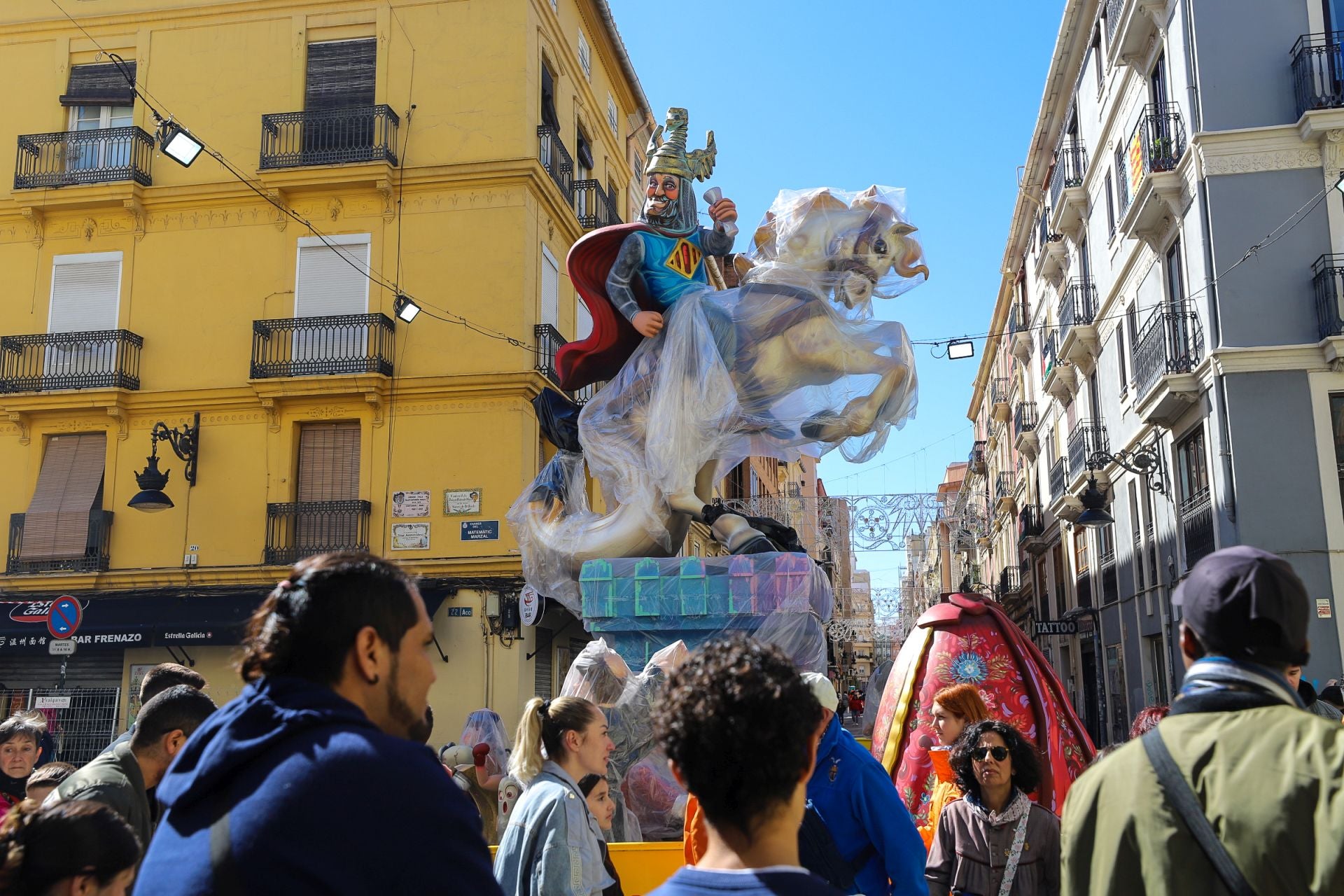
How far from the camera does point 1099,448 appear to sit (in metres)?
26.3

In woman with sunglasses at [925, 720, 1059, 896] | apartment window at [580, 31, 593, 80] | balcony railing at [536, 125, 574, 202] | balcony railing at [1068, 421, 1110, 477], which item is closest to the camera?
woman with sunglasses at [925, 720, 1059, 896]

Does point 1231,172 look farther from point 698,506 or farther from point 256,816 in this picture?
point 256,816

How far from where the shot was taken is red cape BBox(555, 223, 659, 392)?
8.77 m

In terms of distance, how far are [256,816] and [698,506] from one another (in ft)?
21.4

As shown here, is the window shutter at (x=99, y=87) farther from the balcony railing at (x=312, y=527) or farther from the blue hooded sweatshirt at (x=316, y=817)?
the blue hooded sweatshirt at (x=316, y=817)

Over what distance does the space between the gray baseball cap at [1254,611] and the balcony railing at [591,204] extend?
852 inches

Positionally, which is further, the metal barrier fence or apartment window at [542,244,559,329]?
apartment window at [542,244,559,329]

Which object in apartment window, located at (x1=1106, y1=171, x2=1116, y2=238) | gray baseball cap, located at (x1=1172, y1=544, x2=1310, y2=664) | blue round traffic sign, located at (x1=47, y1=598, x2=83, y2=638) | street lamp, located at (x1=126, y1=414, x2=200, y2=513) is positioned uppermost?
apartment window, located at (x1=1106, y1=171, x2=1116, y2=238)

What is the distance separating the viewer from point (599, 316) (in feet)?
29.4

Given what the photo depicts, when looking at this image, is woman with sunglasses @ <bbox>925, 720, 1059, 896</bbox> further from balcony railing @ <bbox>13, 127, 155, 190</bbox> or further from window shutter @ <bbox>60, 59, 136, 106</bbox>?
window shutter @ <bbox>60, 59, 136, 106</bbox>

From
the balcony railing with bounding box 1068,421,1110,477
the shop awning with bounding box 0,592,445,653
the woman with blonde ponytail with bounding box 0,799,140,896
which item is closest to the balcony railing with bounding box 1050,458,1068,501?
the balcony railing with bounding box 1068,421,1110,477

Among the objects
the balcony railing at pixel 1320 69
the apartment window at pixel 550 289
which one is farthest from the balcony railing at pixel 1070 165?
the apartment window at pixel 550 289

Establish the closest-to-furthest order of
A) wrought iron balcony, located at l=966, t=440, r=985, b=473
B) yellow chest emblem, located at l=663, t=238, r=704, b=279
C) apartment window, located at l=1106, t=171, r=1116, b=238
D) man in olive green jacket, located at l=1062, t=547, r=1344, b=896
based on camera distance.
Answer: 1. man in olive green jacket, located at l=1062, t=547, r=1344, b=896
2. yellow chest emblem, located at l=663, t=238, r=704, b=279
3. apartment window, located at l=1106, t=171, r=1116, b=238
4. wrought iron balcony, located at l=966, t=440, r=985, b=473

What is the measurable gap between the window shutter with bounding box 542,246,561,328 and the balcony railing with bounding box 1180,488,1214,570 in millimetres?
10831
